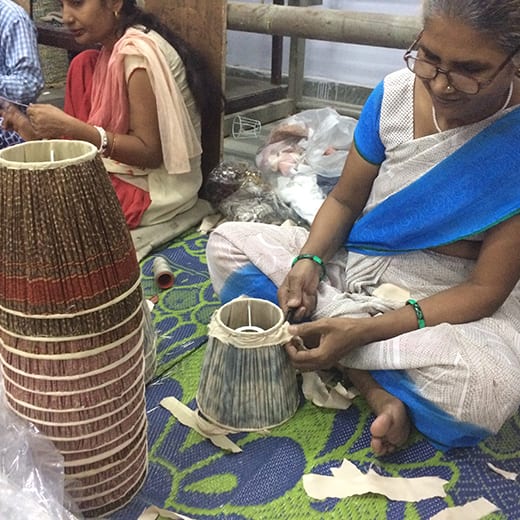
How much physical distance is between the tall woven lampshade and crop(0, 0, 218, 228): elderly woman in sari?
1.18 m

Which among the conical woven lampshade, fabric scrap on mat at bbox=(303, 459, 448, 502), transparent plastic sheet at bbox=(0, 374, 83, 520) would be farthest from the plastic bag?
transparent plastic sheet at bbox=(0, 374, 83, 520)

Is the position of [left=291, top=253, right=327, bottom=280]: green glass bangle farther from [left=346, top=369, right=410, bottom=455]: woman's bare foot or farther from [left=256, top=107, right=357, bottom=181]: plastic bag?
[left=256, top=107, right=357, bottom=181]: plastic bag

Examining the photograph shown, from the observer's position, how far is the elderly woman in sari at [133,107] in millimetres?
2195

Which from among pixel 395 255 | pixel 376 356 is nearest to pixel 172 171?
pixel 395 255

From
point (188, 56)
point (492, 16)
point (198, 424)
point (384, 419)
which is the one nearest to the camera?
point (492, 16)

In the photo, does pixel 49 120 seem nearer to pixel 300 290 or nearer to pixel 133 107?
pixel 133 107

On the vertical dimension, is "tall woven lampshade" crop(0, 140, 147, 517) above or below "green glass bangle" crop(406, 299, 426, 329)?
above

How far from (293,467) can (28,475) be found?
564 mm

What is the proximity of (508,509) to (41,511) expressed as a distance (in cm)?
89

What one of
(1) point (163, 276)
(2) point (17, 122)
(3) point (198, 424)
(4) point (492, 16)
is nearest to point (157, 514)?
(3) point (198, 424)

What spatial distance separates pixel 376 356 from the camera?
1.43 metres

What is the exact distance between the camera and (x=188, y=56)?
2436 millimetres

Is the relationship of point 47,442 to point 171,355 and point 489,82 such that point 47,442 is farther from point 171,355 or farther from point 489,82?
point 489,82

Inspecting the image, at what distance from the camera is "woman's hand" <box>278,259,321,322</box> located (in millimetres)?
1543
